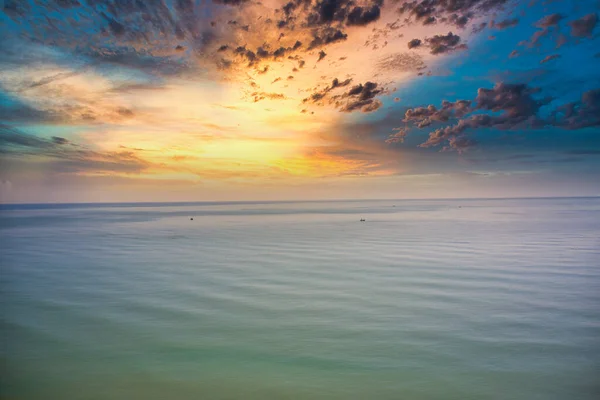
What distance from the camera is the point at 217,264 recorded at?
2328 cm

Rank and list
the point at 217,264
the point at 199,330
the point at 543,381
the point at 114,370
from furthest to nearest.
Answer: the point at 217,264, the point at 199,330, the point at 114,370, the point at 543,381

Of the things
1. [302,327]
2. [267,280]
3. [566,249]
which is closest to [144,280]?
[267,280]

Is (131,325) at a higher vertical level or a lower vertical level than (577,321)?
lower

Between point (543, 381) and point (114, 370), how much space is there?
9.34 m

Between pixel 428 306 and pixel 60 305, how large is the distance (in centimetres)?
1322

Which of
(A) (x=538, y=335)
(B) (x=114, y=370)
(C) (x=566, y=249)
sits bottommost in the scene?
(B) (x=114, y=370)

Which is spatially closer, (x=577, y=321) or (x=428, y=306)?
(x=577, y=321)

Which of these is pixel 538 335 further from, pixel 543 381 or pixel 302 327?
pixel 302 327

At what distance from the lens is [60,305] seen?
14781mm

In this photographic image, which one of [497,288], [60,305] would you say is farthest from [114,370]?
[497,288]

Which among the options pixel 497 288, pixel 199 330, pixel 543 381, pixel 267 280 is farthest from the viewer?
pixel 267 280

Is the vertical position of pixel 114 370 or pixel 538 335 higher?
pixel 538 335

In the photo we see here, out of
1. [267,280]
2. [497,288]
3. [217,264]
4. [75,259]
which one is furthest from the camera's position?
[75,259]

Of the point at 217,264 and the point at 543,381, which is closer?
the point at 543,381
